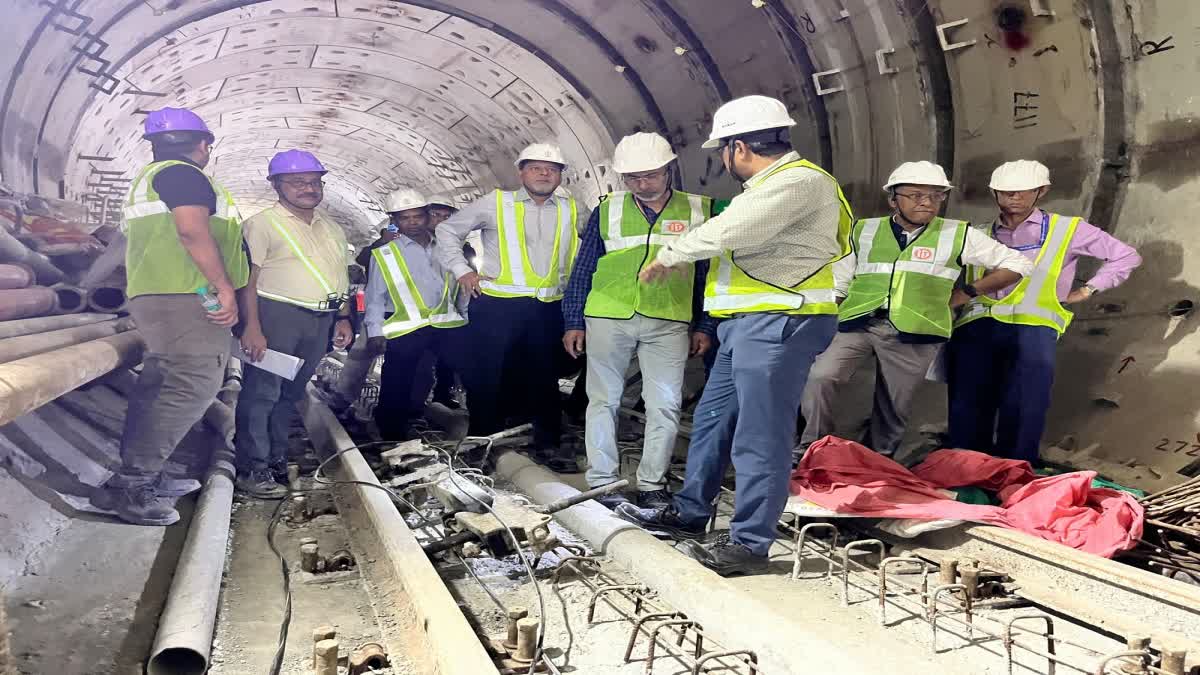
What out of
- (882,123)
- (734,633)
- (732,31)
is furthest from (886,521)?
(732,31)

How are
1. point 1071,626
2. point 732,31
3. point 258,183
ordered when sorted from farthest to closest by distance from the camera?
1. point 258,183
2. point 732,31
3. point 1071,626

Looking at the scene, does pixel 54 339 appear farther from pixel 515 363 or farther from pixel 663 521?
pixel 663 521

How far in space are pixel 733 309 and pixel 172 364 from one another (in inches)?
109

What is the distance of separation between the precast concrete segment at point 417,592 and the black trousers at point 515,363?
1001 millimetres

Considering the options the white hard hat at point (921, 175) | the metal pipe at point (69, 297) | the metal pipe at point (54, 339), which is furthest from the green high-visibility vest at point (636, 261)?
the metal pipe at point (69, 297)

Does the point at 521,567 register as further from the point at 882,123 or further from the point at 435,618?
the point at 882,123

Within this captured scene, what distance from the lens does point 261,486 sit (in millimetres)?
4809

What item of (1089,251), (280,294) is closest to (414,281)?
(280,294)

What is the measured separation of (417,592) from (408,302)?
337 centimetres

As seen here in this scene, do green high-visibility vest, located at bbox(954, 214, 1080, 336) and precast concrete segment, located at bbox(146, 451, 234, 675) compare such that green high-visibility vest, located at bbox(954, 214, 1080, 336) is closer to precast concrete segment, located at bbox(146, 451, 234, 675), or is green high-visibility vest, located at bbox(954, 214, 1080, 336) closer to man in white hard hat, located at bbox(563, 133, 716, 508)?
man in white hard hat, located at bbox(563, 133, 716, 508)

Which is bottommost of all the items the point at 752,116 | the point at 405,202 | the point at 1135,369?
the point at 1135,369

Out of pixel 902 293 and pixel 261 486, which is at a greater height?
pixel 902 293

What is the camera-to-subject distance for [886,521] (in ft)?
Answer: 12.6

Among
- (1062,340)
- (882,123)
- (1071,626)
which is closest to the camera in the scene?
(1071,626)
